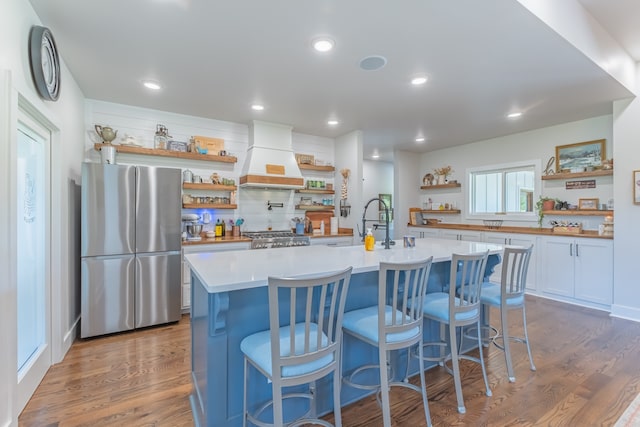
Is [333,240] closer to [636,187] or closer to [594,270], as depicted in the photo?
[594,270]

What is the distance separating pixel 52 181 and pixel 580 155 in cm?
635

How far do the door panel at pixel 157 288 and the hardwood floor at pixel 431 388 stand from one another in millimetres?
268

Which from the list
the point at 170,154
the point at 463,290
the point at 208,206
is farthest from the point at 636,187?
the point at 170,154

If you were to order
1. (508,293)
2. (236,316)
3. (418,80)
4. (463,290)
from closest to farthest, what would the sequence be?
(236,316) < (463,290) < (508,293) < (418,80)

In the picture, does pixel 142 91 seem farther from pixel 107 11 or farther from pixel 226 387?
pixel 226 387

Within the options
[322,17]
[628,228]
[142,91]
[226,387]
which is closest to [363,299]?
[226,387]

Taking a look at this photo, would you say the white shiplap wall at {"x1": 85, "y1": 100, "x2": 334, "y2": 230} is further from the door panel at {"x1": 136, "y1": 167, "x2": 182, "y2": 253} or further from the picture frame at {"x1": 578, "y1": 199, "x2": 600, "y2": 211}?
the picture frame at {"x1": 578, "y1": 199, "x2": 600, "y2": 211}

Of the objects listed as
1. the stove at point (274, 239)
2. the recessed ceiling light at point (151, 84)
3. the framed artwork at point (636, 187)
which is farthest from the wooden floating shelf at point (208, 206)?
the framed artwork at point (636, 187)

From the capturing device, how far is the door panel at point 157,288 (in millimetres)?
3344

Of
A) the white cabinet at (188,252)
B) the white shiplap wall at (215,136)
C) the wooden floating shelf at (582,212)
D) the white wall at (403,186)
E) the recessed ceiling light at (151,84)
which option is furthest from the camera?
the white wall at (403,186)

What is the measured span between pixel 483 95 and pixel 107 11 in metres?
3.54

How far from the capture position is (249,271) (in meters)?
1.74

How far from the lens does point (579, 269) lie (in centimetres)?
413

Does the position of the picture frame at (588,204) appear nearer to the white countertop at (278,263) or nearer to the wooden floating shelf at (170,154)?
the white countertop at (278,263)
